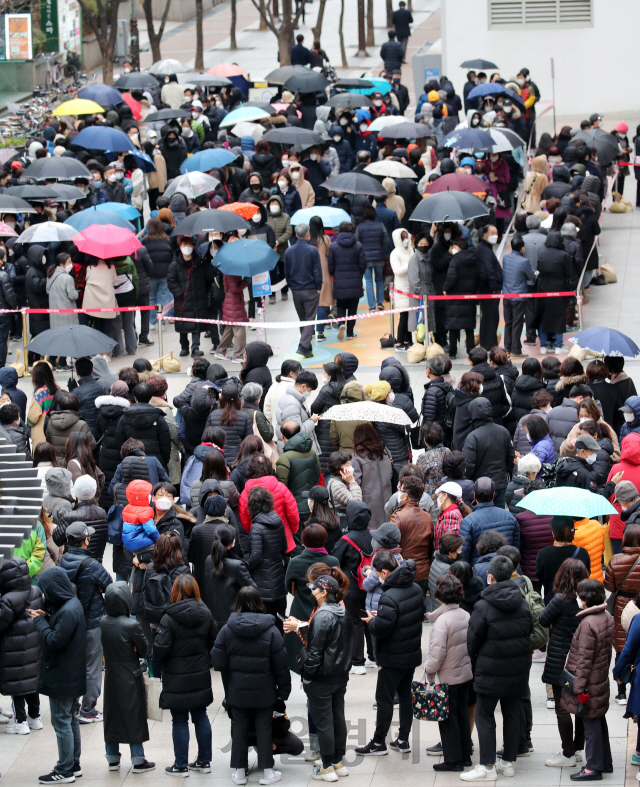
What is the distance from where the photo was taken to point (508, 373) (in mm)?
12641

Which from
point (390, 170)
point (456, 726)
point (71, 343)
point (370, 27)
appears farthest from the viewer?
point (370, 27)

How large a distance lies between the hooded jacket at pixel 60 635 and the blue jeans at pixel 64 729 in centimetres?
6

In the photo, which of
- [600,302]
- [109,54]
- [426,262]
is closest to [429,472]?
[426,262]

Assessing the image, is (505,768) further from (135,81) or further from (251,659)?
(135,81)

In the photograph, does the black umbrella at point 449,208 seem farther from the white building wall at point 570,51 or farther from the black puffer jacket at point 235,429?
the white building wall at point 570,51

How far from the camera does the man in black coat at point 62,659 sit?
8.34 meters

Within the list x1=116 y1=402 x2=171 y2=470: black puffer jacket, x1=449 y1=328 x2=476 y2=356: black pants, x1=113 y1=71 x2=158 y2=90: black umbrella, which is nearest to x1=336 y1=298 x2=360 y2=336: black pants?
x1=449 y1=328 x2=476 y2=356: black pants

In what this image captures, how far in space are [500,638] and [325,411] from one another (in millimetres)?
4312

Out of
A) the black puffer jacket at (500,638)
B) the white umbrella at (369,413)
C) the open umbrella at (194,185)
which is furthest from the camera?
the open umbrella at (194,185)

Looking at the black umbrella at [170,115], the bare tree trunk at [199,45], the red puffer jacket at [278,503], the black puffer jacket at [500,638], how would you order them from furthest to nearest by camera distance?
1. the bare tree trunk at [199,45]
2. the black umbrella at [170,115]
3. the red puffer jacket at [278,503]
4. the black puffer jacket at [500,638]

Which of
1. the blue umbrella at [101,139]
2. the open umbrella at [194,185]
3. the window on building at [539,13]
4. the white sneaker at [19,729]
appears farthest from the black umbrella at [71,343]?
the window on building at [539,13]

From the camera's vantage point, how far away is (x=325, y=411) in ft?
39.0

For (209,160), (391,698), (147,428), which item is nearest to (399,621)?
(391,698)

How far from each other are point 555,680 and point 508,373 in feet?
15.9
